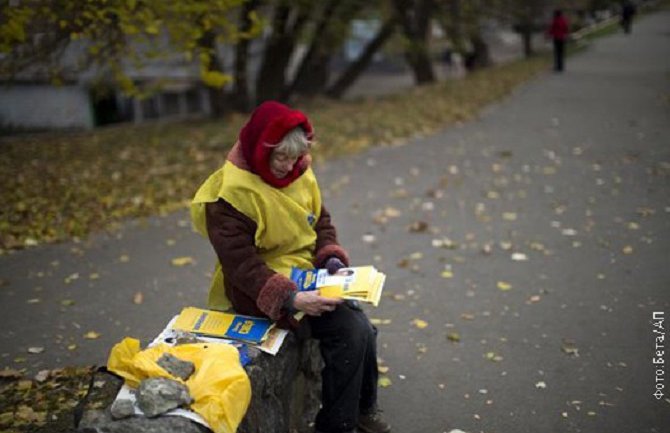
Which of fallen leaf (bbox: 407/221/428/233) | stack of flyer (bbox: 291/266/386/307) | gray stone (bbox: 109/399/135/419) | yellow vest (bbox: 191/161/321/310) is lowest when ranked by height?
fallen leaf (bbox: 407/221/428/233)

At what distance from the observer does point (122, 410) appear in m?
2.68

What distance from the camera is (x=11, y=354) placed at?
451 centimetres

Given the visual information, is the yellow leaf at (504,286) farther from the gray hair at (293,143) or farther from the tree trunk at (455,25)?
the tree trunk at (455,25)

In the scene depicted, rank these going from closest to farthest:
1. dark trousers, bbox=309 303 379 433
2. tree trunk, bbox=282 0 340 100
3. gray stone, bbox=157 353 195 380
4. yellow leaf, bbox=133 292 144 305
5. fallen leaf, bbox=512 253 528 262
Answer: gray stone, bbox=157 353 195 380 → dark trousers, bbox=309 303 379 433 → yellow leaf, bbox=133 292 144 305 → fallen leaf, bbox=512 253 528 262 → tree trunk, bbox=282 0 340 100

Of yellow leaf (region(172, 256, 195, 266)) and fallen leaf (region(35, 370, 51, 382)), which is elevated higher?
fallen leaf (region(35, 370, 51, 382))

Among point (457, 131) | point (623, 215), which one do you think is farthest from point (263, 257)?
point (457, 131)

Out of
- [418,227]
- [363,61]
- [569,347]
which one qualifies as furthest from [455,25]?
[569,347]

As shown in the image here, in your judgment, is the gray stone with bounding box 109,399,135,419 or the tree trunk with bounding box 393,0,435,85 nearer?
the gray stone with bounding box 109,399,135,419

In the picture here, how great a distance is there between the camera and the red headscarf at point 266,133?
3.17 meters

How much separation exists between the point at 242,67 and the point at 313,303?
1249 cm

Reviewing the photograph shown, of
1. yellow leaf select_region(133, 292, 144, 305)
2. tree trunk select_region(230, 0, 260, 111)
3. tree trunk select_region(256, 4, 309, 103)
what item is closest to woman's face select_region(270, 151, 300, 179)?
yellow leaf select_region(133, 292, 144, 305)

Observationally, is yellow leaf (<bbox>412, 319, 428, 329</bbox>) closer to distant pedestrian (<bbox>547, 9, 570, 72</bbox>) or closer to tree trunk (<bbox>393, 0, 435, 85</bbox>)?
tree trunk (<bbox>393, 0, 435, 85</bbox>)

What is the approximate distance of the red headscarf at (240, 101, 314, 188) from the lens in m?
3.17

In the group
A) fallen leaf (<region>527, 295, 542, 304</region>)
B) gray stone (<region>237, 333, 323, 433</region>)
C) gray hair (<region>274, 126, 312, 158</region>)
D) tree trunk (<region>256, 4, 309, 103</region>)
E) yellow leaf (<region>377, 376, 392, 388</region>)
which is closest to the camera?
gray stone (<region>237, 333, 323, 433</region>)
